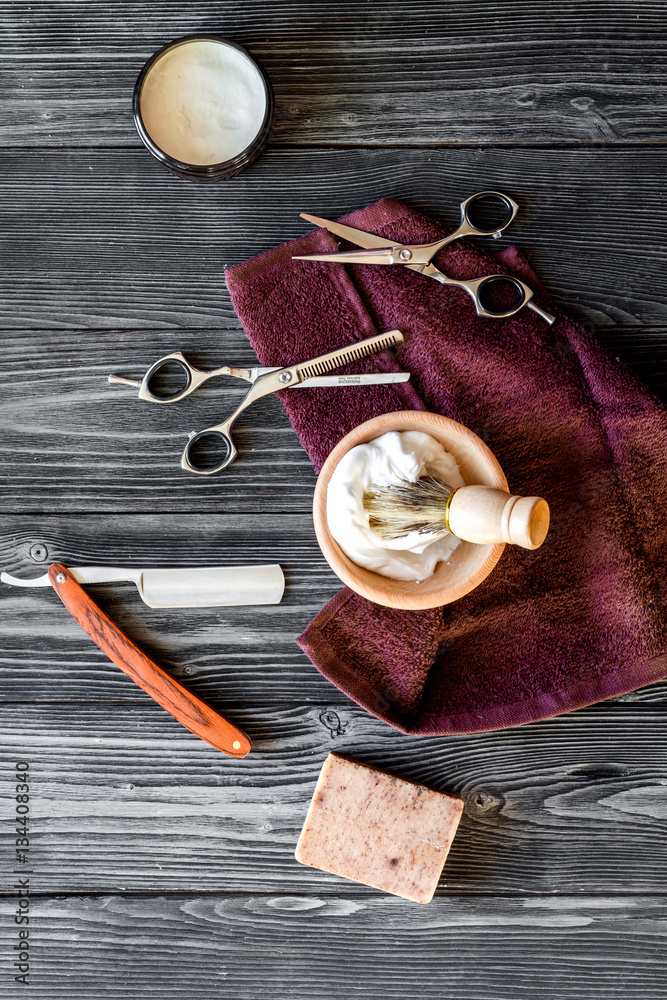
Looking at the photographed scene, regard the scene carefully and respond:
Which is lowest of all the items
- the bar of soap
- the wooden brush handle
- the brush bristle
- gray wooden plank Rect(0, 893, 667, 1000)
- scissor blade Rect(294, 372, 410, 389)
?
gray wooden plank Rect(0, 893, 667, 1000)

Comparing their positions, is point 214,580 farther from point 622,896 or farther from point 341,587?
point 622,896

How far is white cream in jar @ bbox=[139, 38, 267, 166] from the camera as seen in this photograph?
2.65ft

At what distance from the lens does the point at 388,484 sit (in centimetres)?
72

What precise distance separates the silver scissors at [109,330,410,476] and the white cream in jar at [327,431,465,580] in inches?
3.9

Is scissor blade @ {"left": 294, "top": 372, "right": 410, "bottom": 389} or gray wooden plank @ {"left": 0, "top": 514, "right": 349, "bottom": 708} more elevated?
scissor blade @ {"left": 294, "top": 372, "right": 410, "bottom": 389}

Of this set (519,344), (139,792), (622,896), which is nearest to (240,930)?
(139,792)

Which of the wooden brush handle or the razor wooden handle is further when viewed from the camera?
the razor wooden handle

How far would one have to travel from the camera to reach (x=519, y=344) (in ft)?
2.71

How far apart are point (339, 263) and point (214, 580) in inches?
14.0

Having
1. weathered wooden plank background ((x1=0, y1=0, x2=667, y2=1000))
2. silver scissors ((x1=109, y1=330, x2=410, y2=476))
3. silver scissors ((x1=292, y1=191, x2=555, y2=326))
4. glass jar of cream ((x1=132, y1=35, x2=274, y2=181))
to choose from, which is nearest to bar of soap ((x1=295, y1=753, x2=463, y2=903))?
weathered wooden plank background ((x1=0, y1=0, x2=667, y2=1000))

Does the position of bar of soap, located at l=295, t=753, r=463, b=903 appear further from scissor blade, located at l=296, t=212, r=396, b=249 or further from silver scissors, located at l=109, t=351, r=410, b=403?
scissor blade, located at l=296, t=212, r=396, b=249

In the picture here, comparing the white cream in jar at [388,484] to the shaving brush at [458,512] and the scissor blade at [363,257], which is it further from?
the scissor blade at [363,257]

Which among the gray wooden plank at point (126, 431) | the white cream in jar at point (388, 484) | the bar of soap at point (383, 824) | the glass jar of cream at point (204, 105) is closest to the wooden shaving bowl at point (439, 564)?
the white cream in jar at point (388, 484)

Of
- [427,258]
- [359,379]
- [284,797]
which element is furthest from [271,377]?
[284,797]
